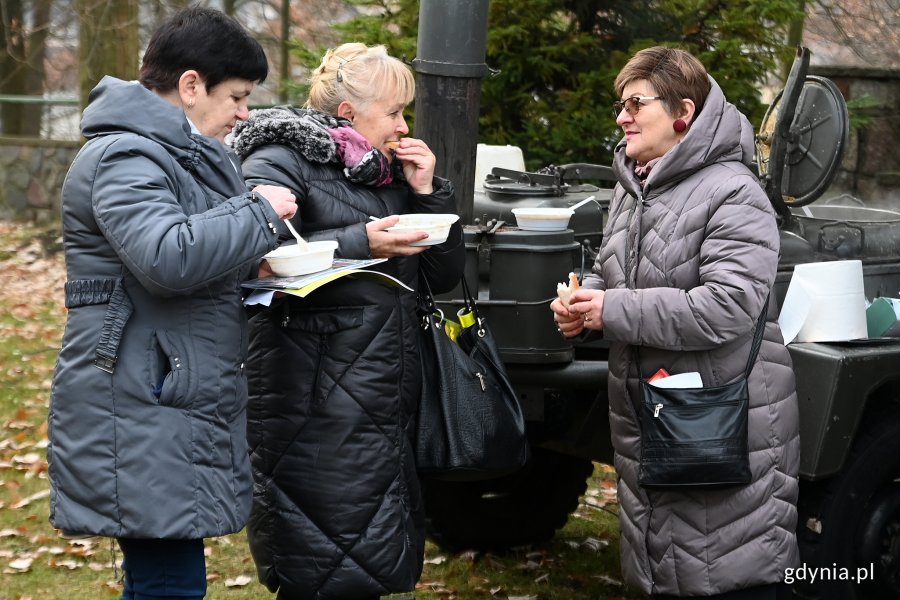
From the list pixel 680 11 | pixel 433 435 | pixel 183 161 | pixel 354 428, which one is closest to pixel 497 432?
pixel 433 435

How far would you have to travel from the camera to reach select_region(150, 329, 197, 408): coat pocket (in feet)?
8.76

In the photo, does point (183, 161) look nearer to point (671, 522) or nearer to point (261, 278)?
point (261, 278)

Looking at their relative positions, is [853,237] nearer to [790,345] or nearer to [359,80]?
[790,345]

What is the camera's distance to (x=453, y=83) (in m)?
4.32

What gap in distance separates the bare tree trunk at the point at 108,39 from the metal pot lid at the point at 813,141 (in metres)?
7.50

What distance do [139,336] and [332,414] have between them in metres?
0.70

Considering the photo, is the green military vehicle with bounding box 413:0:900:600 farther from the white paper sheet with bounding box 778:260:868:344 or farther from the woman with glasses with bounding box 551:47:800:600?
the woman with glasses with bounding box 551:47:800:600

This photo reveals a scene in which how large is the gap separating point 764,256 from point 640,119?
0.53m

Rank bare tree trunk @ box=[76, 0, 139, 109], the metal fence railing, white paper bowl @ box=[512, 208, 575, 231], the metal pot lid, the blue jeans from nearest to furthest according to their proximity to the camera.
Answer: the blue jeans
white paper bowl @ box=[512, 208, 575, 231]
the metal pot lid
bare tree trunk @ box=[76, 0, 139, 109]
the metal fence railing

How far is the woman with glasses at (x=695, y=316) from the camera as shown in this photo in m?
3.15

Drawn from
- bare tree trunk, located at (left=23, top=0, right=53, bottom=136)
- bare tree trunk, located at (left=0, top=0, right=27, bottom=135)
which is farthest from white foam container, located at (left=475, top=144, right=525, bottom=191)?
bare tree trunk, located at (left=0, top=0, right=27, bottom=135)

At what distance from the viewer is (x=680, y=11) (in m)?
8.12

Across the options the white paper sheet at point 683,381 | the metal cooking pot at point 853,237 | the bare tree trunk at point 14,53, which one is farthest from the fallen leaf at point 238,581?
the bare tree trunk at point 14,53

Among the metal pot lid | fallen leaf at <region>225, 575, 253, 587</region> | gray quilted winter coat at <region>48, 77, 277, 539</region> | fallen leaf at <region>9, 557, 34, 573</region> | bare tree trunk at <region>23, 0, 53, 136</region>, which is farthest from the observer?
bare tree trunk at <region>23, 0, 53, 136</region>
